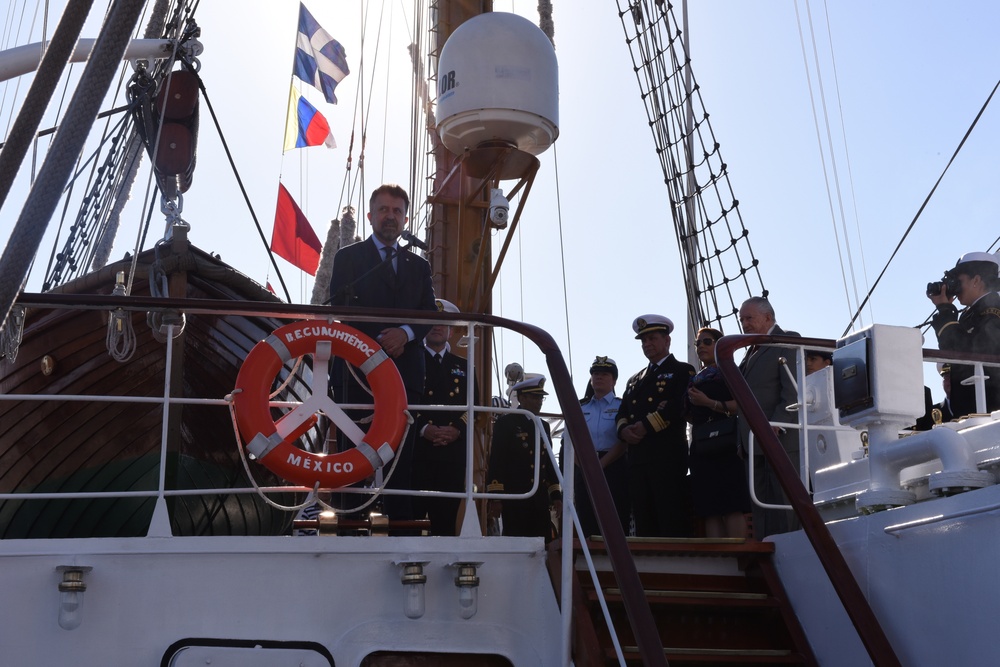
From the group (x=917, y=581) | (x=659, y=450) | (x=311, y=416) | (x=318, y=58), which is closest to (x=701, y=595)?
(x=917, y=581)

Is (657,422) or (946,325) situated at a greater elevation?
(946,325)

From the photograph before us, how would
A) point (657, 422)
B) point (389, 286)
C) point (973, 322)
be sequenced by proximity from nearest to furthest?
point (973, 322), point (389, 286), point (657, 422)

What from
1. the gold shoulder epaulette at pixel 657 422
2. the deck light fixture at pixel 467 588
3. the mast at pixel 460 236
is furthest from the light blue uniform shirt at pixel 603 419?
the deck light fixture at pixel 467 588

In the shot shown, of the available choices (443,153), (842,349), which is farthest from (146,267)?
(842,349)

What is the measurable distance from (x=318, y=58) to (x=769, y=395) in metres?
7.15

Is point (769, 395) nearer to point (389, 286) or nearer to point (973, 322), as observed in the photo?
point (973, 322)

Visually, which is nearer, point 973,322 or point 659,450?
point 973,322

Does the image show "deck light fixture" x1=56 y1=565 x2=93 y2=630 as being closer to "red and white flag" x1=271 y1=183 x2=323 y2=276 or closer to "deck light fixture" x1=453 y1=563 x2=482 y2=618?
"deck light fixture" x1=453 y1=563 x2=482 y2=618

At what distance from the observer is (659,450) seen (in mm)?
5574

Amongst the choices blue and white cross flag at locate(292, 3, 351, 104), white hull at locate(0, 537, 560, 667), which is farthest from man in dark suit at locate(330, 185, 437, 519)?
blue and white cross flag at locate(292, 3, 351, 104)

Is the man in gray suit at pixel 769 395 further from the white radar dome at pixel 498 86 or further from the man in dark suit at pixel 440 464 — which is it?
the white radar dome at pixel 498 86

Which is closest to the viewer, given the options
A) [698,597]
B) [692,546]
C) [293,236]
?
[698,597]

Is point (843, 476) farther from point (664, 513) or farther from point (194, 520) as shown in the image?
point (194, 520)

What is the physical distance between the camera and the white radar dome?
6559mm
